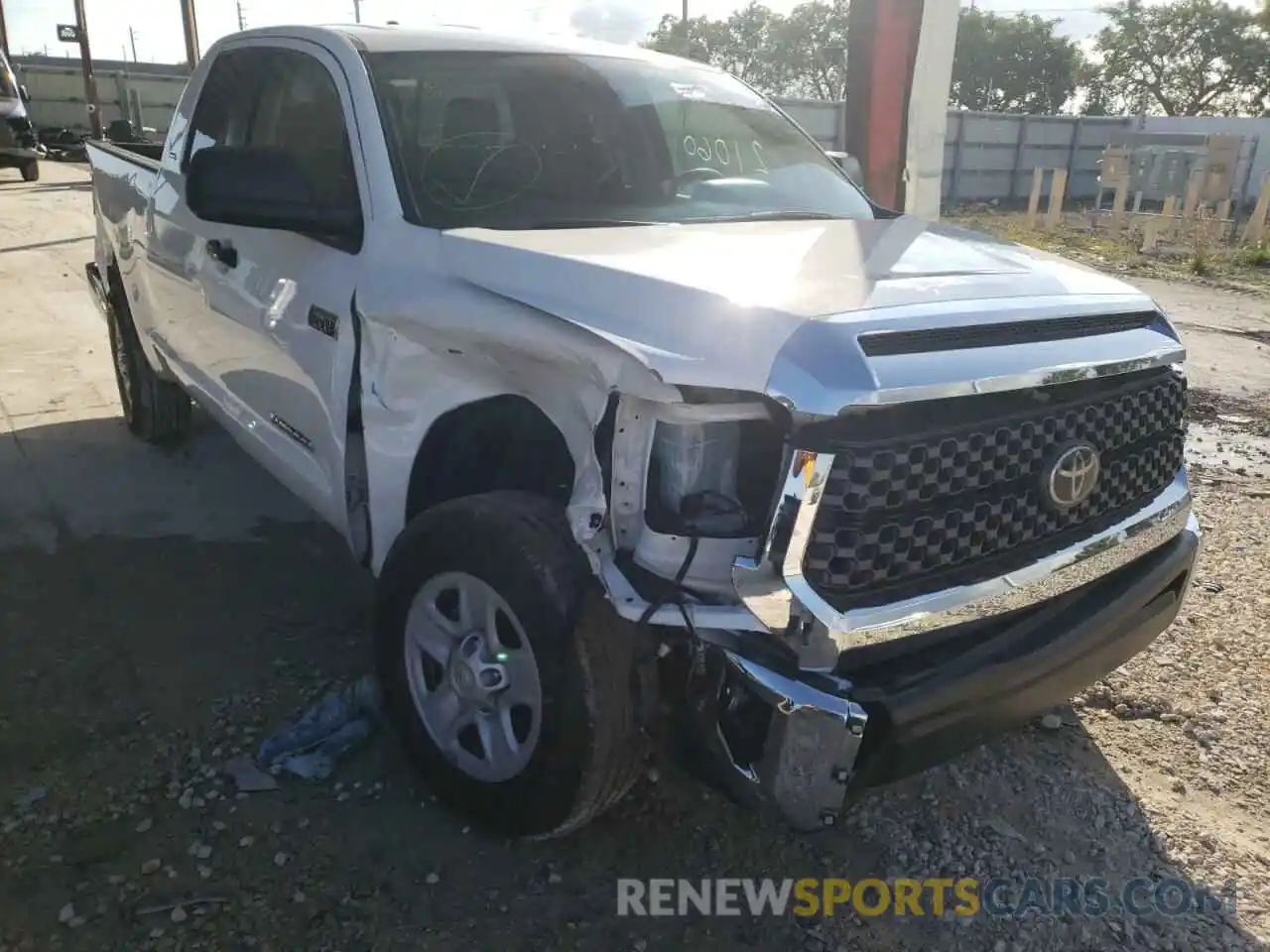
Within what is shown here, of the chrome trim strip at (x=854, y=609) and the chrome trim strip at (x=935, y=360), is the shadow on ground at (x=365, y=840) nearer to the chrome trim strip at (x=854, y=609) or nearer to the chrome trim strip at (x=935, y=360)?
the chrome trim strip at (x=854, y=609)

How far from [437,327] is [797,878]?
1.56 m

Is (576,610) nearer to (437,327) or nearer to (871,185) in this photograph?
(437,327)

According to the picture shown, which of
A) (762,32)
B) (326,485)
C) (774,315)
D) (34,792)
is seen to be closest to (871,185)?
(326,485)

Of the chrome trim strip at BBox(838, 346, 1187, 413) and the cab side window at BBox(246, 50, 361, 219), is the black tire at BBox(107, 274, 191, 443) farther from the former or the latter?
the chrome trim strip at BBox(838, 346, 1187, 413)

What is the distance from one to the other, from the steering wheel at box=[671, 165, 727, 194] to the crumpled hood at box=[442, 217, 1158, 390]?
1.26ft

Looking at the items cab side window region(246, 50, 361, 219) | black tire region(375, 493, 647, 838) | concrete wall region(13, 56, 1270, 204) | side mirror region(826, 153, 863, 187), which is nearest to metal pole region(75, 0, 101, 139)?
concrete wall region(13, 56, 1270, 204)

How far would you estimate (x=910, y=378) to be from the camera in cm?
199

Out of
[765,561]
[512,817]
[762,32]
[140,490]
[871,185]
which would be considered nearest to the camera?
[765,561]

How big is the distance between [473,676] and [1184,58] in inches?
2082

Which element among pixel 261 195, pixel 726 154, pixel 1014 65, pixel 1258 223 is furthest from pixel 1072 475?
pixel 1014 65

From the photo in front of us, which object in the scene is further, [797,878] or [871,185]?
[871,185]

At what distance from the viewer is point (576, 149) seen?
A: 3.28 meters

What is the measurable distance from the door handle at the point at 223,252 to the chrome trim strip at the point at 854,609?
93.2 inches

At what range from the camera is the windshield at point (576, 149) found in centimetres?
Result: 298
